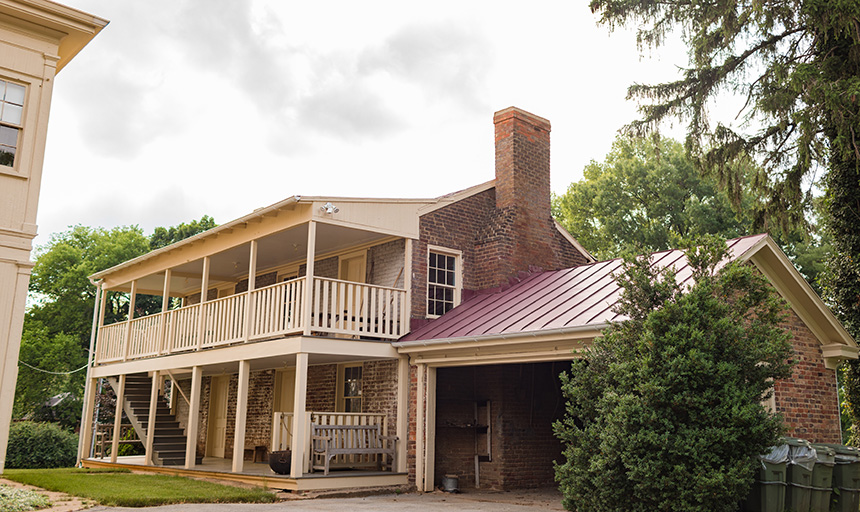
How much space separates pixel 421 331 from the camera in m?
14.6

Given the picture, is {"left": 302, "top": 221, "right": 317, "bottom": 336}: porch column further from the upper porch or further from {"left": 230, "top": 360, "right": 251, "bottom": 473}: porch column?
{"left": 230, "top": 360, "right": 251, "bottom": 473}: porch column

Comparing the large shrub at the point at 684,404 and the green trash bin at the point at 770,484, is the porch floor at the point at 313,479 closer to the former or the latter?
the large shrub at the point at 684,404

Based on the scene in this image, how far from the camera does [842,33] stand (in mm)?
13828

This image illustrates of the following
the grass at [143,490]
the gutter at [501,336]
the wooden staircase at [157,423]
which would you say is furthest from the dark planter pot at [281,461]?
the wooden staircase at [157,423]

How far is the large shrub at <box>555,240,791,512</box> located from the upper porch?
6169mm

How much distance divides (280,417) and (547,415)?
556 cm

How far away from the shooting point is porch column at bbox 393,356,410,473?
14.0 m

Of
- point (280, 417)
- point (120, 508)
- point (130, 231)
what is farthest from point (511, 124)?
point (130, 231)

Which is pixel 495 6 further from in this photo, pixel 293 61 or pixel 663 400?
pixel 293 61

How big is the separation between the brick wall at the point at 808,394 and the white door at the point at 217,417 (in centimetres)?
1513

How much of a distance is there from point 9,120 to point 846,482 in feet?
40.5

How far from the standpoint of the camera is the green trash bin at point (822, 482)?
30.3 feet

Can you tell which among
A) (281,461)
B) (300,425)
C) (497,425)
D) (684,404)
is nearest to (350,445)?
(300,425)

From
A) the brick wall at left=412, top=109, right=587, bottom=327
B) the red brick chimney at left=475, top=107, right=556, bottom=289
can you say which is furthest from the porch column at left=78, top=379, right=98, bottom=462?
the red brick chimney at left=475, top=107, right=556, bottom=289
